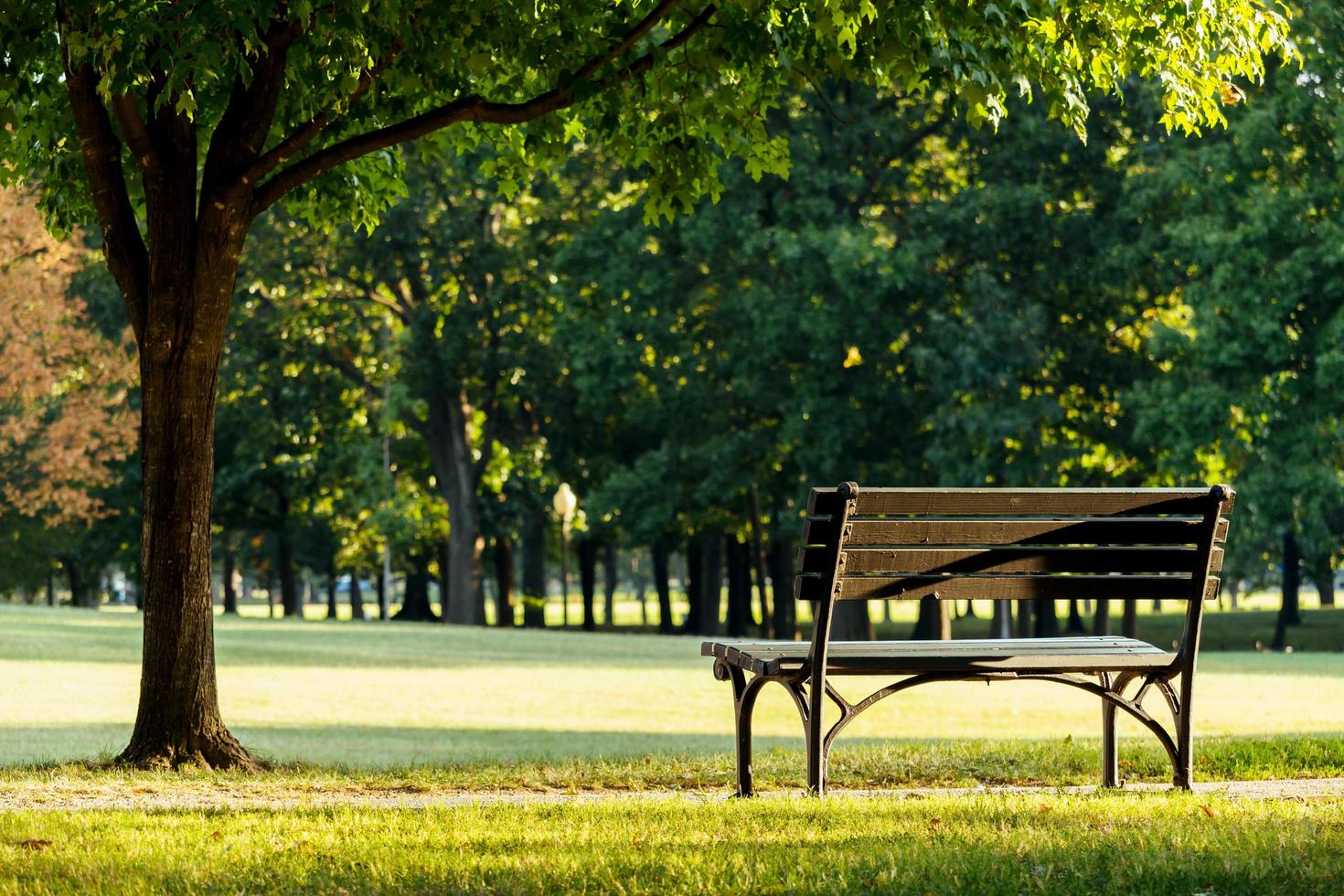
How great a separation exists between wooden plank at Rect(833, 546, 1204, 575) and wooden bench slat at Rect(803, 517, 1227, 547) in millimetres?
34

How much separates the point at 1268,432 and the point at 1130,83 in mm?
7054

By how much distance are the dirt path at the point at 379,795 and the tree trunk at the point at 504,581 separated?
39.3 meters

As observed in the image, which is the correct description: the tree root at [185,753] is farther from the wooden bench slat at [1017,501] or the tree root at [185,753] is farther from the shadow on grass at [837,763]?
the wooden bench slat at [1017,501]

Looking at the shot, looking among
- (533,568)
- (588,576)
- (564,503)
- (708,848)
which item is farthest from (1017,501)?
(588,576)

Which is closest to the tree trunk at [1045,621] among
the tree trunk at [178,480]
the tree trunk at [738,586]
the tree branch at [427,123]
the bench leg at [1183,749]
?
the tree trunk at [738,586]

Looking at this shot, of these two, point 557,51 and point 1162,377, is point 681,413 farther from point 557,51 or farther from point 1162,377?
point 557,51

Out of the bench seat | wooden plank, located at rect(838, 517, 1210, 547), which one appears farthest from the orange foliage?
wooden plank, located at rect(838, 517, 1210, 547)

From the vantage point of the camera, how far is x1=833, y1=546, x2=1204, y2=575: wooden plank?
654 centimetres

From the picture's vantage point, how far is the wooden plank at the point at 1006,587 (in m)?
6.55

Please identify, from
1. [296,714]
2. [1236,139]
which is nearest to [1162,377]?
[1236,139]

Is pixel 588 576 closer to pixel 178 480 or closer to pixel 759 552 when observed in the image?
pixel 759 552

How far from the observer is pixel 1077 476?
34.7m

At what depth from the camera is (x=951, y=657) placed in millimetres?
6480

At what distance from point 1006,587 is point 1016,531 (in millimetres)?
235
